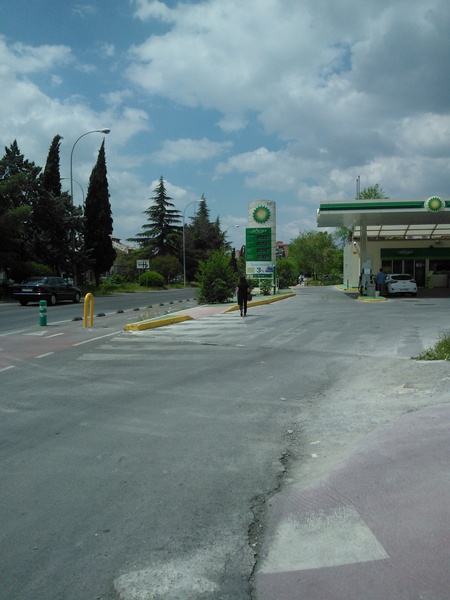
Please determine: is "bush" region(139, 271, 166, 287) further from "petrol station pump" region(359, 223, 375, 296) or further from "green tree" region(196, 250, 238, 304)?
"green tree" region(196, 250, 238, 304)

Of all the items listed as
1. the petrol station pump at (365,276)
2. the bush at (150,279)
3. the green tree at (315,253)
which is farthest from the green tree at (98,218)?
the green tree at (315,253)

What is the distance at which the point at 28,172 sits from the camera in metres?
40.5

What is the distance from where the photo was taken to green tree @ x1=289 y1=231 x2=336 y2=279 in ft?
273

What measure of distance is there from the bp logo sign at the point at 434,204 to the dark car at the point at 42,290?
66.3 ft

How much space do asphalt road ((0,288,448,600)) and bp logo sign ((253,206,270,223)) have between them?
25.4 metres

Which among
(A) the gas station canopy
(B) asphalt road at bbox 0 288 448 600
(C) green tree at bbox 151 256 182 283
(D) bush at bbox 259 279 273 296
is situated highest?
(A) the gas station canopy

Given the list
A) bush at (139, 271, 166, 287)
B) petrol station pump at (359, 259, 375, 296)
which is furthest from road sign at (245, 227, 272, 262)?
bush at (139, 271, 166, 287)

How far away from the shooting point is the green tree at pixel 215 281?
2688 centimetres

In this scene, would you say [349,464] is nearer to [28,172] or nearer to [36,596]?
[36,596]

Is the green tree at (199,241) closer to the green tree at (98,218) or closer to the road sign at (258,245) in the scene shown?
the green tree at (98,218)

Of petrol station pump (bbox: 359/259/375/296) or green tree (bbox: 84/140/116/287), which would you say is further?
green tree (bbox: 84/140/116/287)

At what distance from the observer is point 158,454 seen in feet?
17.5

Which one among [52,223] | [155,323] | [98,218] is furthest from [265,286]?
[98,218]

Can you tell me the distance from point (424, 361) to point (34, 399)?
6516 mm
